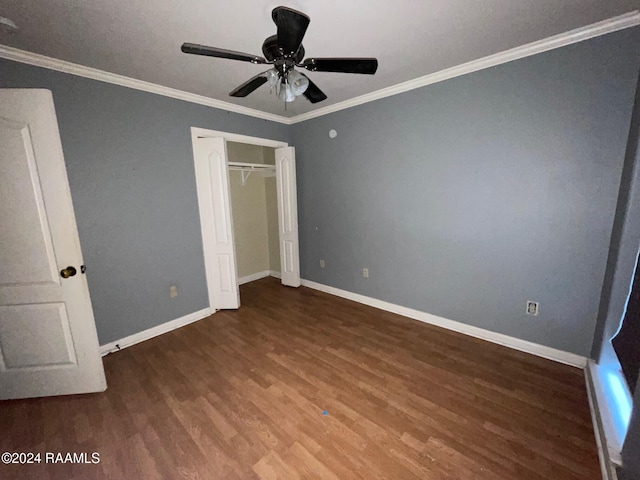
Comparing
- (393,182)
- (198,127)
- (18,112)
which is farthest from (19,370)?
(393,182)

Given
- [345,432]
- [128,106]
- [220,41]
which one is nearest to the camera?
[345,432]

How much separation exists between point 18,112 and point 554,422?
3970mm

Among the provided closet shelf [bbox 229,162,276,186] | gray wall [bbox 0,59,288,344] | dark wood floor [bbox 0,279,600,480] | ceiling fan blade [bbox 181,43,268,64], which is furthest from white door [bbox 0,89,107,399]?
closet shelf [bbox 229,162,276,186]

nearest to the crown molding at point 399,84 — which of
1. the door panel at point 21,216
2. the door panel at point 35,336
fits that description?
the door panel at point 21,216

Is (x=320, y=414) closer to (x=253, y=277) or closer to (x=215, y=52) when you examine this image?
(x=215, y=52)

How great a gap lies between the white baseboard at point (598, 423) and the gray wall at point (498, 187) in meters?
0.23

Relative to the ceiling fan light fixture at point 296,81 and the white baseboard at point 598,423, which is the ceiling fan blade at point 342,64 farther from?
the white baseboard at point 598,423

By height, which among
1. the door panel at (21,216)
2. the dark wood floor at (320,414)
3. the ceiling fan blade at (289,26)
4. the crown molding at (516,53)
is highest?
the crown molding at (516,53)

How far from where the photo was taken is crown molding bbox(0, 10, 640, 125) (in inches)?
67.3

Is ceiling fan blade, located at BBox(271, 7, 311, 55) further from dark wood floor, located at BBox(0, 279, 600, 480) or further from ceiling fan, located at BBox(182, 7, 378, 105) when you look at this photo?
dark wood floor, located at BBox(0, 279, 600, 480)

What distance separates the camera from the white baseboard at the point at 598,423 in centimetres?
122

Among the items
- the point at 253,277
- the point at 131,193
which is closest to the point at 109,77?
the point at 131,193

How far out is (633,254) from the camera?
5.15ft

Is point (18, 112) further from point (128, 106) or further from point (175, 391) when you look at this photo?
point (175, 391)
